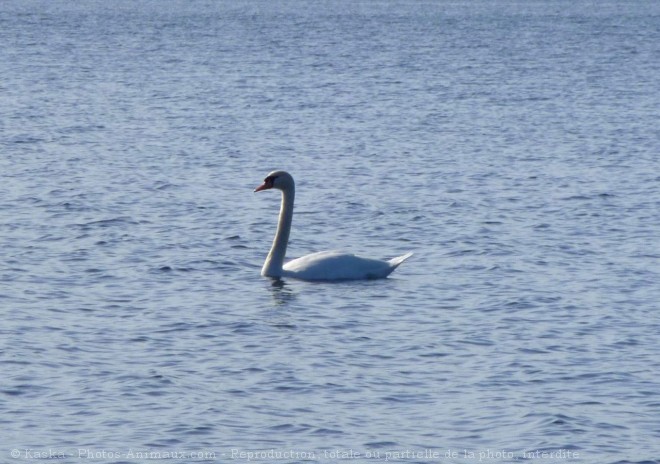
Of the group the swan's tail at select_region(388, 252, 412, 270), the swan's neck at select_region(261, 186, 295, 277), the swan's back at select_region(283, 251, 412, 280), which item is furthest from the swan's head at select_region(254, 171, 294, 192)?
the swan's tail at select_region(388, 252, 412, 270)

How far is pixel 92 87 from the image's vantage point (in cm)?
5394

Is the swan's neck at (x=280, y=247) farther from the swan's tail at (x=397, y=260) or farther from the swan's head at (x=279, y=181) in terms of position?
the swan's tail at (x=397, y=260)

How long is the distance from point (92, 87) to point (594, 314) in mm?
37653

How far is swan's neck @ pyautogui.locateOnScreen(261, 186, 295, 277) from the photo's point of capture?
20734 mm

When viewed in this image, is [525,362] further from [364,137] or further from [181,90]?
[181,90]

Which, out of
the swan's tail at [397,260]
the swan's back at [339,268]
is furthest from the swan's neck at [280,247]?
the swan's tail at [397,260]

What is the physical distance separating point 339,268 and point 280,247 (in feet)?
3.29

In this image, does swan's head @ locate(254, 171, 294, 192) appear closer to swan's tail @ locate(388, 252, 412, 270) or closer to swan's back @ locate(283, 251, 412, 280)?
swan's back @ locate(283, 251, 412, 280)

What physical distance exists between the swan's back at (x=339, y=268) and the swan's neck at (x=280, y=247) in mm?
141

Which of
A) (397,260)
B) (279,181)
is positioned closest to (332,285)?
(397,260)

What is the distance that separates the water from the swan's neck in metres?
0.19

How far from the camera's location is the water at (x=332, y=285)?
13.9 metres

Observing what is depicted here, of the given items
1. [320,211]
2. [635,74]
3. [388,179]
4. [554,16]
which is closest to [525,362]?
[320,211]

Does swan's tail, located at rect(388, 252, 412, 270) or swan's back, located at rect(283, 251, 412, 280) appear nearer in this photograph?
swan's back, located at rect(283, 251, 412, 280)
